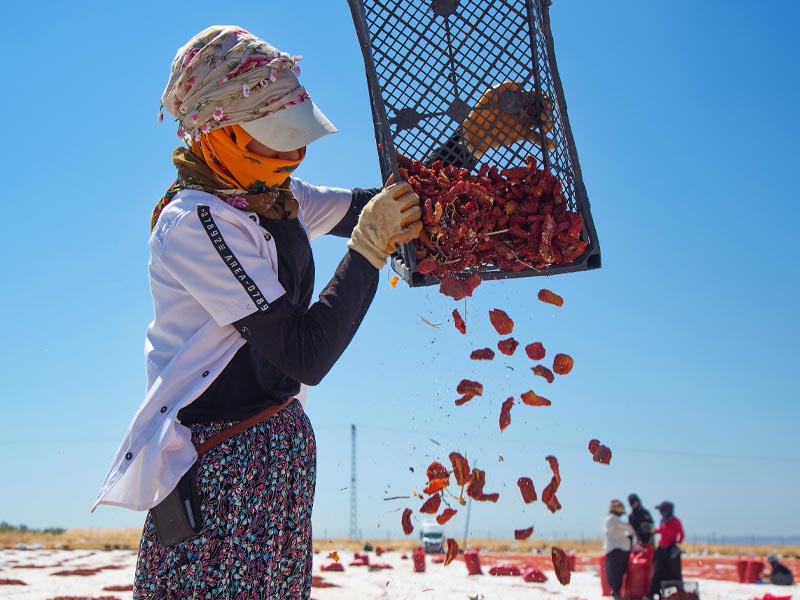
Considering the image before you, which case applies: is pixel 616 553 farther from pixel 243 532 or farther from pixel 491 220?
pixel 243 532

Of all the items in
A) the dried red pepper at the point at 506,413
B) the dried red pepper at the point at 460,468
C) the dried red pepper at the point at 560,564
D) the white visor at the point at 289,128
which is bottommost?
the dried red pepper at the point at 560,564

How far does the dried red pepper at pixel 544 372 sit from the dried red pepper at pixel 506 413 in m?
0.13

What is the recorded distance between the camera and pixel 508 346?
2.71 metres

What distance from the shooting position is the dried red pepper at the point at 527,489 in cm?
275

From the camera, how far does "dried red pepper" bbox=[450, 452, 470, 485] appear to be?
2641 mm

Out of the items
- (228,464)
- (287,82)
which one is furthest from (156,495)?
(287,82)

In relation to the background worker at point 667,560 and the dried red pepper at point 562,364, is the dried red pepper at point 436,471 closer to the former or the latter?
the dried red pepper at point 562,364

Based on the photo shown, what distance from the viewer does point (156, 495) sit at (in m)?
1.92

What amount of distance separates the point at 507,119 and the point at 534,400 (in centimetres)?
93

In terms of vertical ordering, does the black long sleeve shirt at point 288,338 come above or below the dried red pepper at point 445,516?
above

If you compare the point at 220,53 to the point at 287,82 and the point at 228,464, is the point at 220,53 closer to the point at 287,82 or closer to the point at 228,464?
the point at 287,82

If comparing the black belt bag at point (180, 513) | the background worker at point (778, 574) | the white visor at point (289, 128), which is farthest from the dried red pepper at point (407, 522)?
the background worker at point (778, 574)

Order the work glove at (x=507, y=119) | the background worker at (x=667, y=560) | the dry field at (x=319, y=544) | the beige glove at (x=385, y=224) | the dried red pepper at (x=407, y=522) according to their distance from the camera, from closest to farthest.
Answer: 1. the beige glove at (x=385, y=224)
2. the work glove at (x=507, y=119)
3. the dried red pepper at (x=407, y=522)
4. the background worker at (x=667, y=560)
5. the dry field at (x=319, y=544)

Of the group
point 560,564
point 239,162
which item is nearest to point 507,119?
point 239,162
